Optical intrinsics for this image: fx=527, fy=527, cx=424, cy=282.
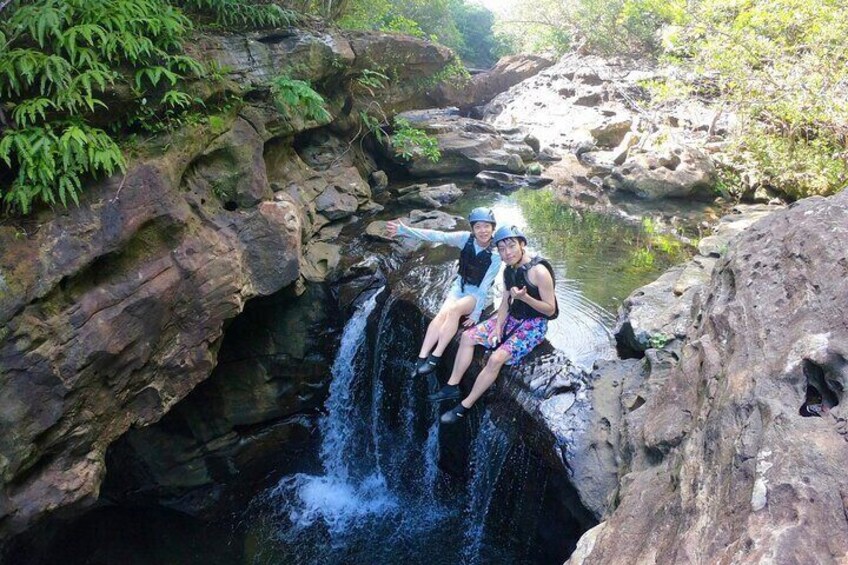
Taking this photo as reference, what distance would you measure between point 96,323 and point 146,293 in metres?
0.53

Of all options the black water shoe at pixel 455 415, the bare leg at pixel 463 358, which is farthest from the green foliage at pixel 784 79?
the black water shoe at pixel 455 415

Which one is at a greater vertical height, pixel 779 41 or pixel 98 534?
pixel 779 41

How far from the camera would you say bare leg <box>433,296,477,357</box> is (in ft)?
20.4

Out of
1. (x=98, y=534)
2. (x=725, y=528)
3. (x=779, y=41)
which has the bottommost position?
(x=98, y=534)

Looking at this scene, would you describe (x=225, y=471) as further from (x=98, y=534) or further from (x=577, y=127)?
(x=577, y=127)

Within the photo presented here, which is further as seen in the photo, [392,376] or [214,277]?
[392,376]

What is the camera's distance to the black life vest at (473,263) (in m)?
6.16

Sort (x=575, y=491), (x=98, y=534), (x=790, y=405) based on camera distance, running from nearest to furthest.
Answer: (x=790, y=405), (x=575, y=491), (x=98, y=534)

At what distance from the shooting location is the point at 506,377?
20.0 ft

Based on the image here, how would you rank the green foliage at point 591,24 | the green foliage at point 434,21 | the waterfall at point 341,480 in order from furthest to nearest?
the green foliage at point 591,24 < the green foliage at point 434,21 < the waterfall at point 341,480

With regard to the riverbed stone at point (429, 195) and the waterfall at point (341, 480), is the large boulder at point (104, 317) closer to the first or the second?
the waterfall at point (341, 480)

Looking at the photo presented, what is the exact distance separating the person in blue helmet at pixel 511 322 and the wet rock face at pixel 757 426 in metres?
1.48

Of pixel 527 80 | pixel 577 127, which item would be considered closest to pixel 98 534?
pixel 577 127

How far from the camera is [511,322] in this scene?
617 cm
